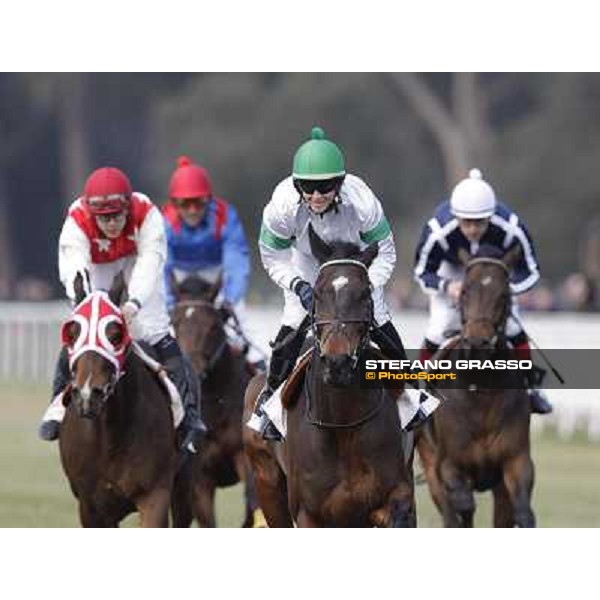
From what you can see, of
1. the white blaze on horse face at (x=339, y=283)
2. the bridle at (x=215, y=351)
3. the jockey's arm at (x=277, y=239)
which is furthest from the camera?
the bridle at (x=215, y=351)

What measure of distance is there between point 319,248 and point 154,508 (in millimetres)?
1702

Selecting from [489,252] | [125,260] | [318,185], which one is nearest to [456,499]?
[489,252]

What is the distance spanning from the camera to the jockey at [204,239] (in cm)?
1357

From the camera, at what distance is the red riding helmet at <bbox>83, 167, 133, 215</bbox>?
10.1 m

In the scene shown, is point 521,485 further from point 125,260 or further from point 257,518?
point 125,260

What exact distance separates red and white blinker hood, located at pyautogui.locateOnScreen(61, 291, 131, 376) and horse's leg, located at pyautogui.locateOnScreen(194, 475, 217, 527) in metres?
2.50

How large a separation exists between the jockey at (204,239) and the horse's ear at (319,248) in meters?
4.55

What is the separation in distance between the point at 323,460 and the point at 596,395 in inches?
449

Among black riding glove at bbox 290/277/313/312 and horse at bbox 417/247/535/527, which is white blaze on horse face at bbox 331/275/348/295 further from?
horse at bbox 417/247/535/527

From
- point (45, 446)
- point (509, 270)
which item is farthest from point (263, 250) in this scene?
point (45, 446)

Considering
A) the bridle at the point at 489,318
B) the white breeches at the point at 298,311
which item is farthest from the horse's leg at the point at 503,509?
the white breeches at the point at 298,311

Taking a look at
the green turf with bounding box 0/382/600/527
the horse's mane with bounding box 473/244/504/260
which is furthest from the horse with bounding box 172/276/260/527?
the horse's mane with bounding box 473/244/504/260

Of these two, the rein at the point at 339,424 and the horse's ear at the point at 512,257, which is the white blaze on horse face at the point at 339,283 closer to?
the rein at the point at 339,424

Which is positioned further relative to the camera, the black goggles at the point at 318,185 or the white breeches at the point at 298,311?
the white breeches at the point at 298,311
